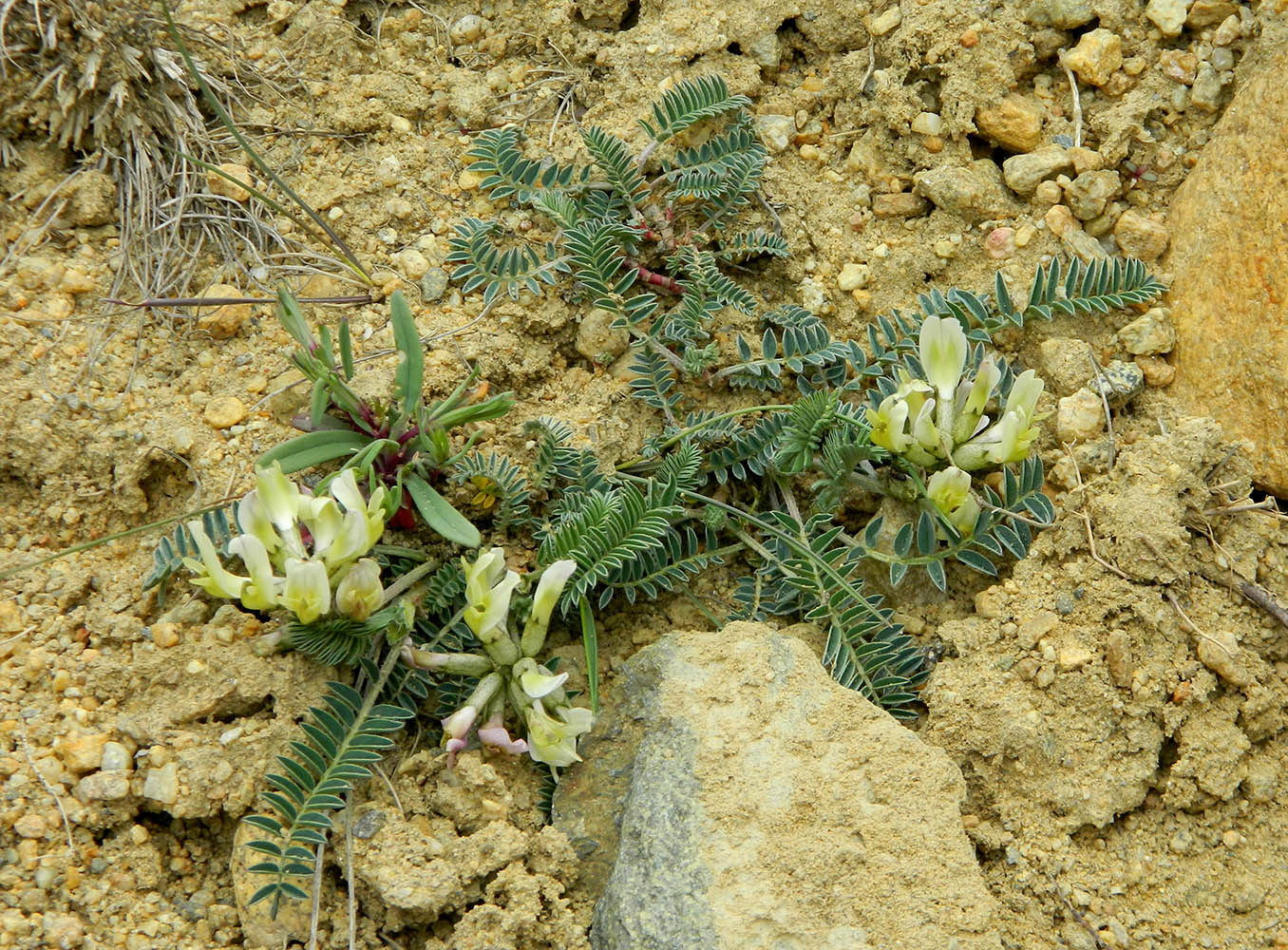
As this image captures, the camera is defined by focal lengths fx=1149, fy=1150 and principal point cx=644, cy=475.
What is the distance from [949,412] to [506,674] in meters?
1.27

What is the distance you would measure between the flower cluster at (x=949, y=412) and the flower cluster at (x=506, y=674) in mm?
893

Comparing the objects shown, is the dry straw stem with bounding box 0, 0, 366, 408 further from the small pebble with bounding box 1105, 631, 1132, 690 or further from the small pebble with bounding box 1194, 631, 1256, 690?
the small pebble with bounding box 1194, 631, 1256, 690

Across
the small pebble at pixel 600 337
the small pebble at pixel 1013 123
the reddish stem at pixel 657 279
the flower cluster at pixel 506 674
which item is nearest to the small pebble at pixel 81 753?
the flower cluster at pixel 506 674

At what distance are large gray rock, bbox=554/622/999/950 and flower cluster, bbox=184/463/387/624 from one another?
0.67m

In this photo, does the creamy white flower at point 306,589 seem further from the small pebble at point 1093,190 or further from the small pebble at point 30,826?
the small pebble at point 1093,190

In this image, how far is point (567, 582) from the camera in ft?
9.09

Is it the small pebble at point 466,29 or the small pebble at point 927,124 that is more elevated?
the small pebble at point 466,29

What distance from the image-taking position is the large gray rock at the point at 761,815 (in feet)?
7.33

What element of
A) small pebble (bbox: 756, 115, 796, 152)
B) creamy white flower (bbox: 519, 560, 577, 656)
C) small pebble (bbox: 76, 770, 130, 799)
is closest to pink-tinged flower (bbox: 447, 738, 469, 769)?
creamy white flower (bbox: 519, 560, 577, 656)

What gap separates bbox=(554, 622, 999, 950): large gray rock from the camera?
7.33ft

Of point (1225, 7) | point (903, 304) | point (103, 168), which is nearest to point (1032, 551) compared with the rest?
point (903, 304)

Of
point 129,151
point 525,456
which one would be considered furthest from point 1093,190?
point 129,151

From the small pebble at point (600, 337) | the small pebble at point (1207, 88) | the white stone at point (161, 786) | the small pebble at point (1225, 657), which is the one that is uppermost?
the small pebble at point (1207, 88)

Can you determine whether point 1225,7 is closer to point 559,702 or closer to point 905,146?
point 905,146
